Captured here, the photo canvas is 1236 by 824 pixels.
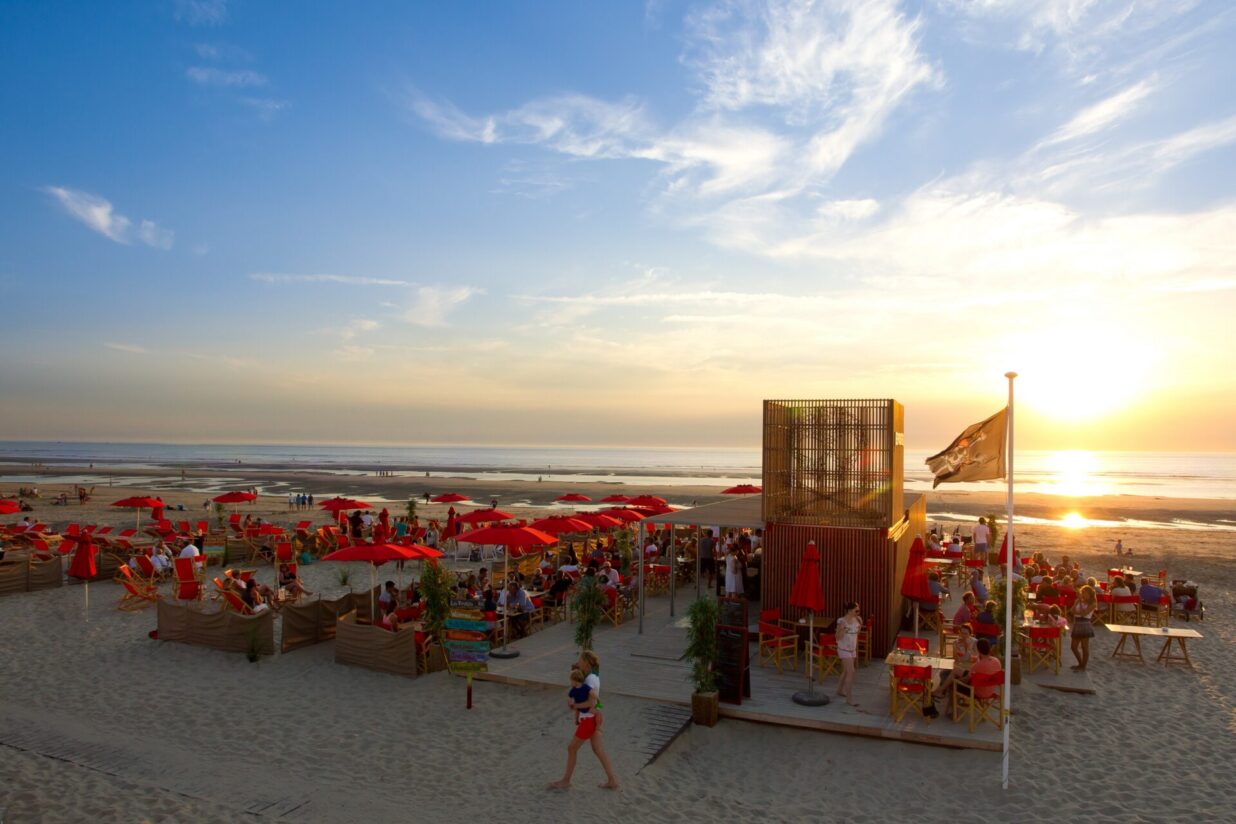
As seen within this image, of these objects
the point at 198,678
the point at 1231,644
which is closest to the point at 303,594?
the point at 198,678

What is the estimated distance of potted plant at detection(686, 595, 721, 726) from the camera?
912 centimetres

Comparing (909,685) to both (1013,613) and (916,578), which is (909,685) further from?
(1013,613)

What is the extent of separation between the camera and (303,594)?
16391 mm

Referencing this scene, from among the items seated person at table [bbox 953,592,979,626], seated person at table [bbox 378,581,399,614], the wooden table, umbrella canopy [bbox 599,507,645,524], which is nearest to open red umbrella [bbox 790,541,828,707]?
seated person at table [bbox 953,592,979,626]

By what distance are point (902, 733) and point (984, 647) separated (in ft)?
5.03

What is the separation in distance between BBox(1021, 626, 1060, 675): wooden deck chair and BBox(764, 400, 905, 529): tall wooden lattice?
8.43 feet

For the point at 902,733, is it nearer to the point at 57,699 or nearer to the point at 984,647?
the point at 984,647

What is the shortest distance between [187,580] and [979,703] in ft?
48.5

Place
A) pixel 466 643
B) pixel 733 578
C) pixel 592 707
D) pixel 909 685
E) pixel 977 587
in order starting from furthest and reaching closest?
pixel 977 587 < pixel 733 578 < pixel 466 643 < pixel 909 685 < pixel 592 707

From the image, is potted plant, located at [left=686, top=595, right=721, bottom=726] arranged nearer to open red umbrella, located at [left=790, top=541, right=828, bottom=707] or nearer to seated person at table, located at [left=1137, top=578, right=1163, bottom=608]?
open red umbrella, located at [left=790, top=541, right=828, bottom=707]

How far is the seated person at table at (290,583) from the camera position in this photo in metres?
15.7

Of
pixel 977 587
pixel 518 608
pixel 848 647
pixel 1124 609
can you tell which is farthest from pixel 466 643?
pixel 1124 609

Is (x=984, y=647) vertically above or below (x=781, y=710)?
above

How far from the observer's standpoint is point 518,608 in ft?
43.4
